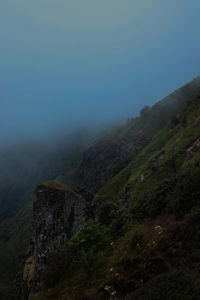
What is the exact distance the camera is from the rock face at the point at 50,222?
17.2 meters

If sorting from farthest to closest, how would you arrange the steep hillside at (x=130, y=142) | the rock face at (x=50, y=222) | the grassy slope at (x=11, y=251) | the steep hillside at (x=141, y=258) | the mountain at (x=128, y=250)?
1. the grassy slope at (x=11, y=251)
2. the steep hillside at (x=130, y=142)
3. the rock face at (x=50, y=222)
4. the mountain at (x=128, y=250)
5. the steep hillside at (x=141, y=258)

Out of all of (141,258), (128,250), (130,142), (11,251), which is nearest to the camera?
(141,258)

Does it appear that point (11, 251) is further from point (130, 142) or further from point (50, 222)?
point (50, 222)

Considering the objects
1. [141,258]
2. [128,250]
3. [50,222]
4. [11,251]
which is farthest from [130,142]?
[11,251]

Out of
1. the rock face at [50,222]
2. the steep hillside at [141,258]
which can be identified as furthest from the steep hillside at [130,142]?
the steep hillside at [141,258]

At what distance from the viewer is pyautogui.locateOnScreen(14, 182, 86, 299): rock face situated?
56.4ft

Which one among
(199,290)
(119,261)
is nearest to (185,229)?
(119,261)

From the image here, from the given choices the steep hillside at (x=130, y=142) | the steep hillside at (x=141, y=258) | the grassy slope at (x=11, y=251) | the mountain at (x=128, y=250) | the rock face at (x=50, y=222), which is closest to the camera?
the steep hillside at (x=141, y=258)

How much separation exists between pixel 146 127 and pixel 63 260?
85487 millimetres

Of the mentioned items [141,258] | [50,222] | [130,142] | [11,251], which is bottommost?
[11,251]

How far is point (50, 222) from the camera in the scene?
18.6 m

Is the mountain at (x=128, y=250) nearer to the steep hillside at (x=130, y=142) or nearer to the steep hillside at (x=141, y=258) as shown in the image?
the steep hillside at (x=141, y=258)

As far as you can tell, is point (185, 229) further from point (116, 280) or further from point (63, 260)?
point (63, 260)

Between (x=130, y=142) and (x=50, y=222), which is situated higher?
(x=50, y=222)
